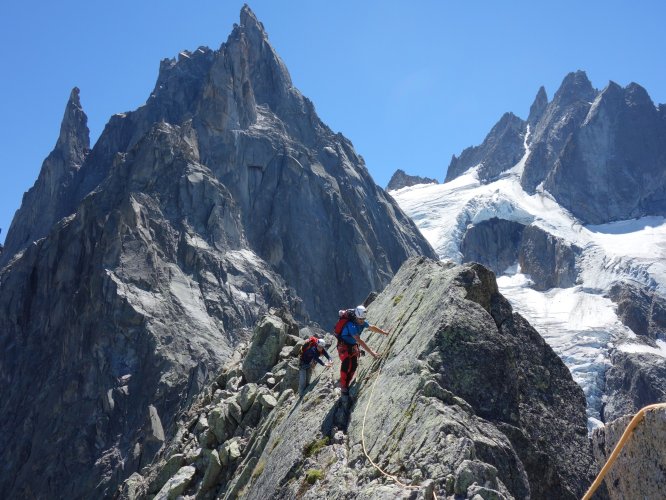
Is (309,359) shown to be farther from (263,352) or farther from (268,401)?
(263,352)

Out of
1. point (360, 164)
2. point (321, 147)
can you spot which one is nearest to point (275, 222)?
point (321, 147)

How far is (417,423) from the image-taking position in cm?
1376

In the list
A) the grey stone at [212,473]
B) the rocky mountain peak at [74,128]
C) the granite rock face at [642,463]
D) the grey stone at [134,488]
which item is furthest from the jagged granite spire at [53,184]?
the granite rock face at [642,463]

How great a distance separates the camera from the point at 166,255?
320ft

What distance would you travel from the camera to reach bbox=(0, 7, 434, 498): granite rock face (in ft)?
265

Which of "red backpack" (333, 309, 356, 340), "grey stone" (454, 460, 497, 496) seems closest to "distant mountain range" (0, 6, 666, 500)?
"grey stone" (454, 460, 497, 496)

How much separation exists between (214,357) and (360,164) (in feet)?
288

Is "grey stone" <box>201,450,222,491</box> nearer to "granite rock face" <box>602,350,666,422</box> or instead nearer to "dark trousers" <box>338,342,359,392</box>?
"dark trousers" <box>338,342,359,392</box>

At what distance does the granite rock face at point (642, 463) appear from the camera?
35.2 ft

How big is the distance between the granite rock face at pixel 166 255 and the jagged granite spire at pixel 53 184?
15.0 inches

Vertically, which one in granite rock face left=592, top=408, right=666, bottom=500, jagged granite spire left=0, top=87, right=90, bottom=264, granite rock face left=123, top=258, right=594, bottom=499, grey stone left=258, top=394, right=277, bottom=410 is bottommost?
granite rock face left=592, top=408, right=666, bottom=500

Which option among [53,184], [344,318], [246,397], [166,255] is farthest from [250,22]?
[344,318]

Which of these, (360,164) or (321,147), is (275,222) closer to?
(321,147)

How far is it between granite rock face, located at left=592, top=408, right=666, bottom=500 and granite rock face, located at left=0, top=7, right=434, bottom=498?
3475 centimetres
